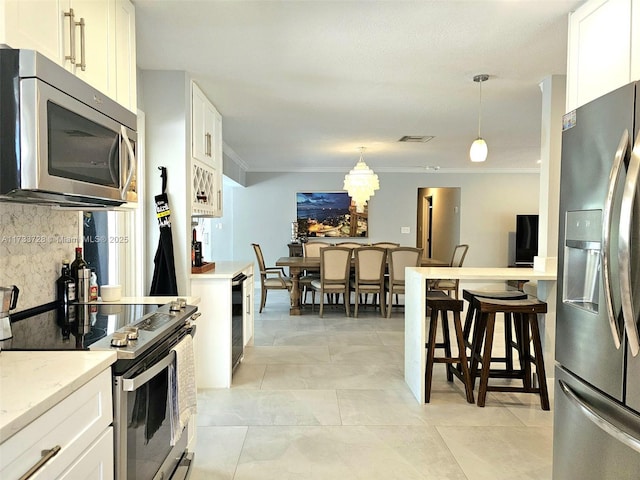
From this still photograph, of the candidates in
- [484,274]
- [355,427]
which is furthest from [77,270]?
[484,274]

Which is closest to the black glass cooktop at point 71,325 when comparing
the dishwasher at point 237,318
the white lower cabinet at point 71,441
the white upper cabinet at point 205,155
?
the white lower cabinet at point 71,441

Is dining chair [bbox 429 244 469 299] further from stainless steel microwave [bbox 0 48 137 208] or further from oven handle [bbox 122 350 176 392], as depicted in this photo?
stainless steel microwave [bbox 0 48 137 208]

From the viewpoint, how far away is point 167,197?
3.14 metres

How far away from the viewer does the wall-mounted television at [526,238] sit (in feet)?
28.3

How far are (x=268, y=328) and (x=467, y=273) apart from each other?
110 inches

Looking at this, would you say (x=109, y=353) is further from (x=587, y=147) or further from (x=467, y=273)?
(x=467, y=273)

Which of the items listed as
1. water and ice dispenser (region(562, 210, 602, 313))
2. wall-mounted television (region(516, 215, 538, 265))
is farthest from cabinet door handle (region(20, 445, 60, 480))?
wall-mounted television (region(516, 215, 538, 265))

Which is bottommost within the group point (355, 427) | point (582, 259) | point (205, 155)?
point (355, 427)

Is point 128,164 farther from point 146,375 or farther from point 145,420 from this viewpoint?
point 145,420

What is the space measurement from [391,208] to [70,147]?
7.81 meters

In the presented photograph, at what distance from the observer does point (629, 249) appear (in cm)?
135

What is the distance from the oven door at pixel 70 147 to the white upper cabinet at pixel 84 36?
0.61 feet

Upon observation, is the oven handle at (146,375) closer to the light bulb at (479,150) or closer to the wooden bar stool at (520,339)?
the wooden bar stool at (520,339)

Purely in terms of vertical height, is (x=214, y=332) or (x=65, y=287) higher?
(x=65, y=287)
